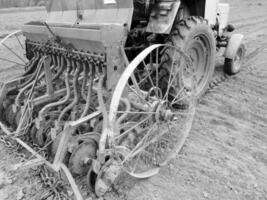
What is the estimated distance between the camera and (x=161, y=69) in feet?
10.4

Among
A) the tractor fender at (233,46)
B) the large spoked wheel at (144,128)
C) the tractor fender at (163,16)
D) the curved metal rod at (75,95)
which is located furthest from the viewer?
the tractor fender at (233,46)

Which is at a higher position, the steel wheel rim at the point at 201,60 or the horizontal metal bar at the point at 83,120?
the horizontal metal bar at the point at 83,120

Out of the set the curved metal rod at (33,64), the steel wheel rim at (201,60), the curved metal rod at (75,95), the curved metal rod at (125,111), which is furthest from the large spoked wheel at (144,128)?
the curved metal rod at (33,64)

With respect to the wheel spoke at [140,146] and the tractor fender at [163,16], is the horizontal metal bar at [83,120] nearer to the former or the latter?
the wheel spoke at [140,146]

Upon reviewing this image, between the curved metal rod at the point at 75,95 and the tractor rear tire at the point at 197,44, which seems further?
the tractor rear tire at the point at 197,44

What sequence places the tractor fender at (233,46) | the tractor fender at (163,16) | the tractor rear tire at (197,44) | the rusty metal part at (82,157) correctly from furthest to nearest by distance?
the tractor fender at (233,46), the tractor rear tire at (197,44), the tractor fender at (163,16), the rusty metal part at (82,157)

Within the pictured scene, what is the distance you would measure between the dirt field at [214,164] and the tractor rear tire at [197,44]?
329mm

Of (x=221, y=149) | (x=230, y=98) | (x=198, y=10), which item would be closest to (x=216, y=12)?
(x=198, y=10)

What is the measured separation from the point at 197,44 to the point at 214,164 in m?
1.70

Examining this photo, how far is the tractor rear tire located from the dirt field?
33cm

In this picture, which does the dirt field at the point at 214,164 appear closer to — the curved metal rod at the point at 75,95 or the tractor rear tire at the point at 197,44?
the tractor rear tire at the point at 197,44

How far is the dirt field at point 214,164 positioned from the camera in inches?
89.7

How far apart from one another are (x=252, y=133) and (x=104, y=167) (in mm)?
1887

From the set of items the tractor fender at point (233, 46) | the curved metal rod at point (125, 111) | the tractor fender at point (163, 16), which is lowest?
the tractor fender at point (233, 46)
